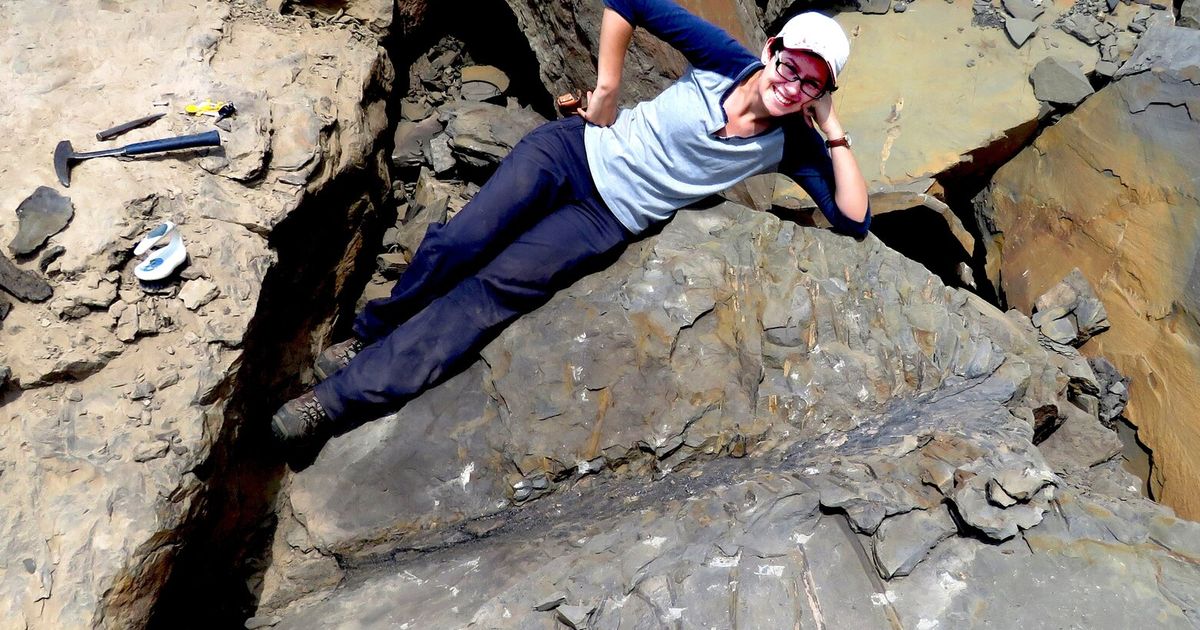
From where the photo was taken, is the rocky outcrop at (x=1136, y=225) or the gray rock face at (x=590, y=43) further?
the gray rock face at (x=590, y=43)

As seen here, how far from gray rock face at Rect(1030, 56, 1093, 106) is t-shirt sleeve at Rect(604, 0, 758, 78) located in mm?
1936

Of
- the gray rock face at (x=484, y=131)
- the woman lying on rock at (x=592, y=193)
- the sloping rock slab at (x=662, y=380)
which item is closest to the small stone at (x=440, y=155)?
the gray rock face at (x=484, y=131)

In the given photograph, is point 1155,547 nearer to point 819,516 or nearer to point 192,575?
point 819,516

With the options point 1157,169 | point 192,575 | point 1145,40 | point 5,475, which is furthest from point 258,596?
point 1145,40

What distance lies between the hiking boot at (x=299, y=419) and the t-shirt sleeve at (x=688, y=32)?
1522mm

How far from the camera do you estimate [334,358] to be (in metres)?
2.67

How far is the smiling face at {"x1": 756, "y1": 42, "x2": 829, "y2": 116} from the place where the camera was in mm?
2309

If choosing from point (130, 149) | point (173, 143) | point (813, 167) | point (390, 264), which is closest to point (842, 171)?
point (813, 167)

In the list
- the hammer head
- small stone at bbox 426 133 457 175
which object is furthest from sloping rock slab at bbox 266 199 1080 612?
small stone at bbox 426 133 457 175

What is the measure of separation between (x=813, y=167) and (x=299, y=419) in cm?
178

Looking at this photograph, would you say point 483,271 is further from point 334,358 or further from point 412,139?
point 412,139

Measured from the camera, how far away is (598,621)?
6.15ft

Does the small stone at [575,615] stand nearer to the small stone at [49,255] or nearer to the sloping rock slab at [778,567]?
the sloping rock slab at [778,567]

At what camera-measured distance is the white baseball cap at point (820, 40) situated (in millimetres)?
2256
